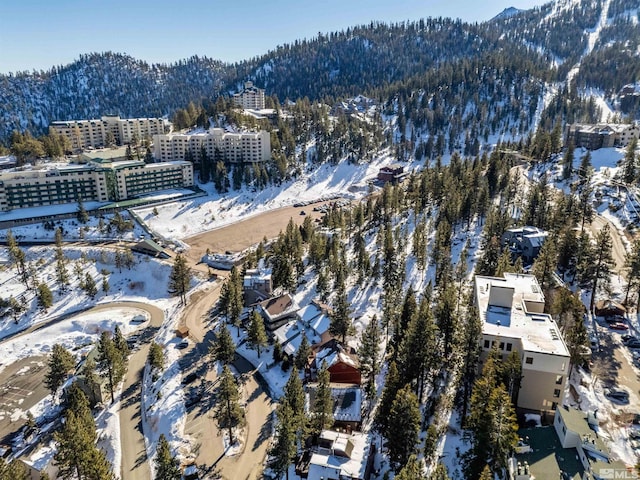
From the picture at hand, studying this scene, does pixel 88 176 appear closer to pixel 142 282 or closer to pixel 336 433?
pixel 142 282

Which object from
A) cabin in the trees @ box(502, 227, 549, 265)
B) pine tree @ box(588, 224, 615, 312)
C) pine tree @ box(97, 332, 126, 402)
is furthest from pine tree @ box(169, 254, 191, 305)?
pine tree @ box(588, 224, 615, 312)

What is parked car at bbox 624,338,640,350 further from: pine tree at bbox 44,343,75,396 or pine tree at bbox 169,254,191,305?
pine tree at bbox 44,343,75,396

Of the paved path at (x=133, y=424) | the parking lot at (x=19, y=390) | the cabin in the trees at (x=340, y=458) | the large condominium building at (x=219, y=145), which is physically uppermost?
the large condominium building at (x=219, y=145)

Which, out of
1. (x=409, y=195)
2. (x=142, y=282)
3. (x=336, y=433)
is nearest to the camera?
(x=336, y=433)

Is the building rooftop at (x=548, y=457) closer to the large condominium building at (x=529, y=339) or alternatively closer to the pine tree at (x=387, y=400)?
the large condominium building at (x=529, y=339)

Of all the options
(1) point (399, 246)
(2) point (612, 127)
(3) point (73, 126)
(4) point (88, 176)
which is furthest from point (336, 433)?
(3) point (73, 126)

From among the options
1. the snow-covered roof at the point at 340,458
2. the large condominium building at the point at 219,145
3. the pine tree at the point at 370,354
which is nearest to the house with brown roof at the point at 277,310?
the pine tree at the point at 370,354
